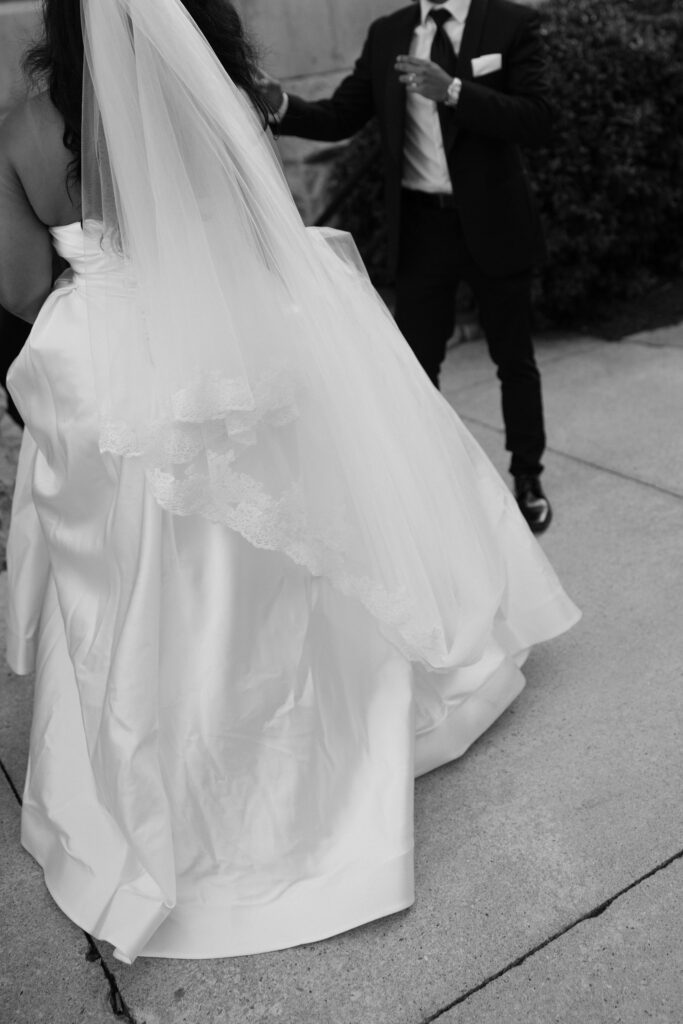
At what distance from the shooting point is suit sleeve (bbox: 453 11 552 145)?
3.47 meters

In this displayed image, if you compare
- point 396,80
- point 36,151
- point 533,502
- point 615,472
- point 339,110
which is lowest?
point 615,472

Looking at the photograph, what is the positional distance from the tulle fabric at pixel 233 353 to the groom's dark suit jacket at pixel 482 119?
1364 mm

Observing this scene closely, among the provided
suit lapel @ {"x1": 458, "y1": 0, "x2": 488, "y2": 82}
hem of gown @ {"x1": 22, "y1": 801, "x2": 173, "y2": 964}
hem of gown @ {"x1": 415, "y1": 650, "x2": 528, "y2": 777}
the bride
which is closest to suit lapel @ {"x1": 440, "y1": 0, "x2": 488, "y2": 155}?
suit lapel @ {"x1": 458, "y1": 0, "x2": 488, "y2": 82}

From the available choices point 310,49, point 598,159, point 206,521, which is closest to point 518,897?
point 206,521

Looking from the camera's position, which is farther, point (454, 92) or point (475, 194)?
point (475, 194)

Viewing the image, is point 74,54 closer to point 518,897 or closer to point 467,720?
point 467,720

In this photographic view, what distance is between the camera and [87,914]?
2.32 meters

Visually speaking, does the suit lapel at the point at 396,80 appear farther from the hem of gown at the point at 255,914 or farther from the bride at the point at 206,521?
the hem of gown at the point at 255,914

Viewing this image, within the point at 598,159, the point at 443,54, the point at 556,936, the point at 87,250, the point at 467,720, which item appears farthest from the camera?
the point at 598,159

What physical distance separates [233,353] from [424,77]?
1.62 metres

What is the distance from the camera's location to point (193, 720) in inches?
92.2

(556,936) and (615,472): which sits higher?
(556,936)

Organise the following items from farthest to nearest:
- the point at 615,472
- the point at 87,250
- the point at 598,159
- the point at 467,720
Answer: the point at 598,159
the point at 615,472
the point at 467,720
the point at 87,250

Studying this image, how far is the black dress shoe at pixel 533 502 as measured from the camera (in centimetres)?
397
